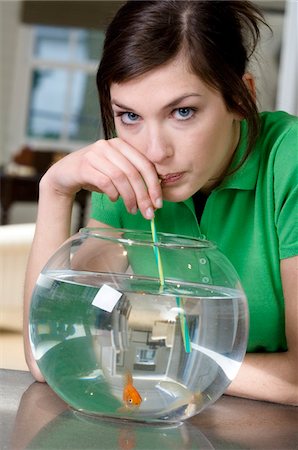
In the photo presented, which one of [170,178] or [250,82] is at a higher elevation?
[250,82]

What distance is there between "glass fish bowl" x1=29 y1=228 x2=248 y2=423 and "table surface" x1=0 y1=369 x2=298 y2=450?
0.8 inches

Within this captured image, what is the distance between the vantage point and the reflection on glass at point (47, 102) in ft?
28.4

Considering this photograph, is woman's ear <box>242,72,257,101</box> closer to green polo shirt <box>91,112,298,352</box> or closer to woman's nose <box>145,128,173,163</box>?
green polo shirt <box>91,112,298,352</box>

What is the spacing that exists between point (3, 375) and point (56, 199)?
30cm

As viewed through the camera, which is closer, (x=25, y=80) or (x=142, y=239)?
(x=142, y=239)

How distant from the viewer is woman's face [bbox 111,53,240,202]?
113 centimetres

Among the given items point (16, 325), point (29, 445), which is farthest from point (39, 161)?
point (29, 445)

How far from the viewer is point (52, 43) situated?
861 cm

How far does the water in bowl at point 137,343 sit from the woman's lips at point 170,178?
26 cm

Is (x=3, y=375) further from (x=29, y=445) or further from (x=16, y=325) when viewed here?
(x=16, y=325)

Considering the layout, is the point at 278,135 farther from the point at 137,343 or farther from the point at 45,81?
the point at 45,81

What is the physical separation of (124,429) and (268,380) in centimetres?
32

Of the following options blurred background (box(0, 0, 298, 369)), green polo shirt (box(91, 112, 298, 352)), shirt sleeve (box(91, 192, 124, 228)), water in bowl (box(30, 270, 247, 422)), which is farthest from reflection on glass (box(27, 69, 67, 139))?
water in bowl (box(30, 270, 247, 422))

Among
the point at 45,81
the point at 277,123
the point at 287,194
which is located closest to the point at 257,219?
the point at 287,194
